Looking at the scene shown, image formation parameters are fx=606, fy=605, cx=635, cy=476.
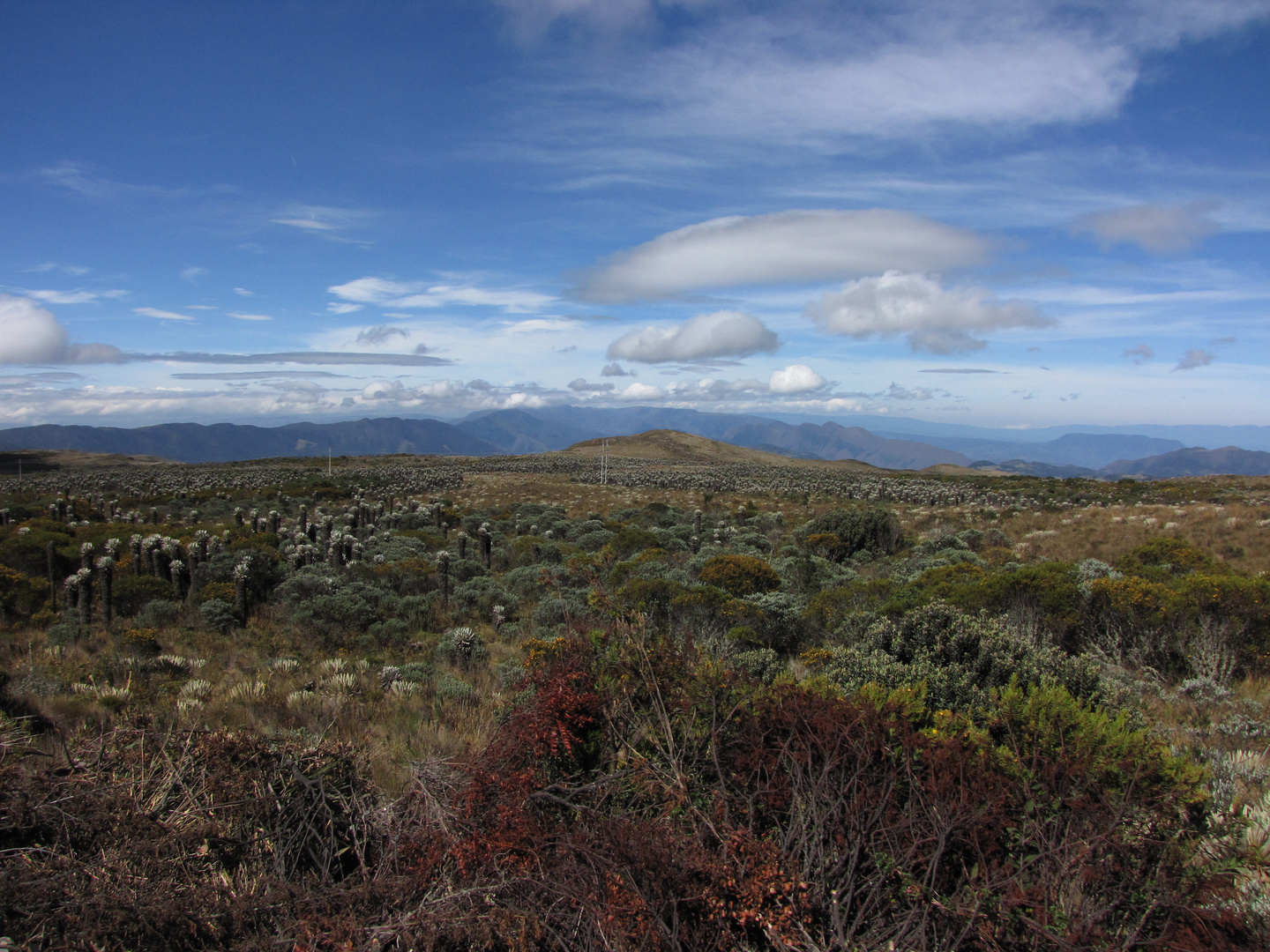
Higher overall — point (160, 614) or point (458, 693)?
point (458, 693)

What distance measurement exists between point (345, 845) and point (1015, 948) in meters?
3.43

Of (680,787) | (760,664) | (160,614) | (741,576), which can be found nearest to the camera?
(680,787)

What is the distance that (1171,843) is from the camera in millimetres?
2809

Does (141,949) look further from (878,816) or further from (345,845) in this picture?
(878,816)

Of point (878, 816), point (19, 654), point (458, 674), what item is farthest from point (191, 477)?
point (878, 816)

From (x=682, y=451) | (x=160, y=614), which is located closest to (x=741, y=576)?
(x=160, y=614)

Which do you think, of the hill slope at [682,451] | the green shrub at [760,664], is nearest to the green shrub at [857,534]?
the green shrub at [760,664]

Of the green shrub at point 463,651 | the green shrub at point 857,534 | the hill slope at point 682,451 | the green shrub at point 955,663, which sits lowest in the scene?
the green shrub at point 463,651

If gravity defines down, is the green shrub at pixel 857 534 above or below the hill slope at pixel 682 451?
below

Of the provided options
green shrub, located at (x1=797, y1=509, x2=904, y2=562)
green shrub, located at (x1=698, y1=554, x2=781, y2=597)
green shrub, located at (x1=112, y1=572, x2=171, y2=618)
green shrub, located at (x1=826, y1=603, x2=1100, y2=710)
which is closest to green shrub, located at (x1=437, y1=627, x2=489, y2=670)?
green shrub, located at (x1=698, y1=554, x2=781, y2=597)

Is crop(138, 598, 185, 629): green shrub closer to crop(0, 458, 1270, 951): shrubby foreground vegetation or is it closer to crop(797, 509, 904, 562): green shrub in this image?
crop(0, 458, 1270, 951): shrubby foreground vegetation

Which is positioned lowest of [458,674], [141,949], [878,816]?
[458,674]

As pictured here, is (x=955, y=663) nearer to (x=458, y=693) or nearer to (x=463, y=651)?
(x=458, y=693)

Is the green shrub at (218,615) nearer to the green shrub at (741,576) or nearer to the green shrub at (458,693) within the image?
the green shrub at (458,693)
